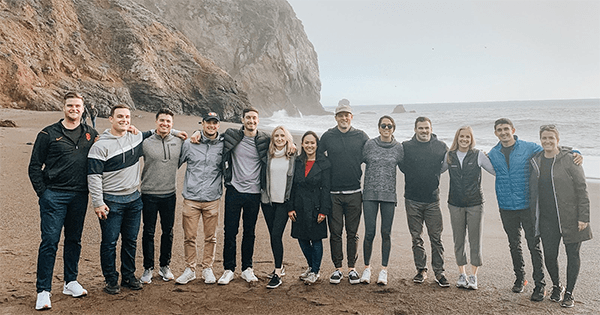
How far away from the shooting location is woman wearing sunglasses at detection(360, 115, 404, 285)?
4609 mm

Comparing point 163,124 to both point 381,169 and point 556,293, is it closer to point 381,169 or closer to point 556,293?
point 381,169

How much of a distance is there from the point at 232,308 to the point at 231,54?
5151cm

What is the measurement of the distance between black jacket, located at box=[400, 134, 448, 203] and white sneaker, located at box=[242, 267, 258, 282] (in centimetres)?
213

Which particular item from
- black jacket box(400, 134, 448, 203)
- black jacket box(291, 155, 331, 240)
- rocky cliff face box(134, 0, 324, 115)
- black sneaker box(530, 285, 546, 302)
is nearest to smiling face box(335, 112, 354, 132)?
black jacket box(291, 155, 331, 240)

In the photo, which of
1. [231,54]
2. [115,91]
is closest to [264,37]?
[231,54]

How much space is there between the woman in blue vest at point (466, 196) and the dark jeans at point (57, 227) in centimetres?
421

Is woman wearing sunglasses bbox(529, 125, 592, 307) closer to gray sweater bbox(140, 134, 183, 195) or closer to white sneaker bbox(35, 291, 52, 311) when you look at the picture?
gray sweater bbox(140, 134, 183, 195)

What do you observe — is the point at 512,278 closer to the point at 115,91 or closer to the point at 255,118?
the point at 255,118

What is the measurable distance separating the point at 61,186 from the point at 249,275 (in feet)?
7.36

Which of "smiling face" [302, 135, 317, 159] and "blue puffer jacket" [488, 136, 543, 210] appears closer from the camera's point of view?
"blue puffer jacket" [488, 136, 543, 210]

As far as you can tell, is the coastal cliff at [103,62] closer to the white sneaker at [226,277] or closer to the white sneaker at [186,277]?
the white sneaker at [186,277]

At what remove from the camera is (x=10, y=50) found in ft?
56.3

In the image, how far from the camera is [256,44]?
56.3 m

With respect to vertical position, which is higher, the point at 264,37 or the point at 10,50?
the point at 264,37
